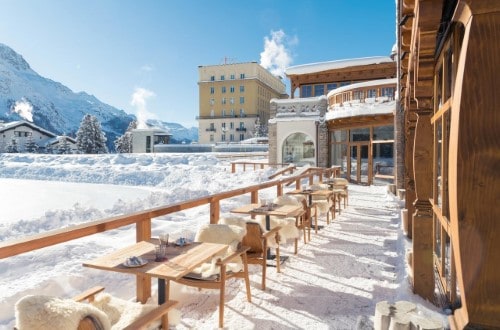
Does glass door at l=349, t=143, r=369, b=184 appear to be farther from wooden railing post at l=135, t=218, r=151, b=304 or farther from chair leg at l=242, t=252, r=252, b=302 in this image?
wooden railing post at l=135, t=218, r=151, b=304

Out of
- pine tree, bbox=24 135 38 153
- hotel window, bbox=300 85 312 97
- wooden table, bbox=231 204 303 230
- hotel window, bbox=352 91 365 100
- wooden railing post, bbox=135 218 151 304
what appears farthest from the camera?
pine tree, bbox=24 135 38 153

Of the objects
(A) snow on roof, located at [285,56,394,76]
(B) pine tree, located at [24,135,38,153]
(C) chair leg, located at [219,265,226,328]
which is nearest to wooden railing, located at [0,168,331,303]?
(C) chair leg, located at [219,265,226,328]

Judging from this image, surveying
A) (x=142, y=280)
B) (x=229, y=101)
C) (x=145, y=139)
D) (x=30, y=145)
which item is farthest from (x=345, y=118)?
(x=30, y=145)

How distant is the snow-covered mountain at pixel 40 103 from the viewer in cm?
11862

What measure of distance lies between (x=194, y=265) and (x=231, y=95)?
47.8 m

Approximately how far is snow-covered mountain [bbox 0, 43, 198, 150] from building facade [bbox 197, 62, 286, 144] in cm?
5541

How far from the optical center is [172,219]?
839 centimetres

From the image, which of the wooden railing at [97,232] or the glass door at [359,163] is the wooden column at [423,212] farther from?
the glass door at [359,163]

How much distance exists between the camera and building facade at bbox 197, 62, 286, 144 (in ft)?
161

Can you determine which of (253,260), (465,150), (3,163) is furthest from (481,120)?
(3,163)

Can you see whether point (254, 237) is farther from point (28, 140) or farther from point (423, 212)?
point (28, 140)

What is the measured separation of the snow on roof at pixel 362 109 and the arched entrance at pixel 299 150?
2.39 metres

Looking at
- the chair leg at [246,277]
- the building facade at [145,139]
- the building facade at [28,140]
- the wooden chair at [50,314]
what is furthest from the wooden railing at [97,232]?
the building facade at [28,140]

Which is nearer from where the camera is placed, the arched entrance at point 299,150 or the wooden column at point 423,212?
the wooden column at point 423,212
